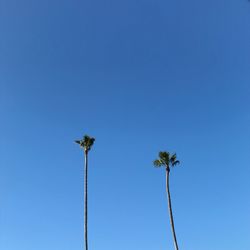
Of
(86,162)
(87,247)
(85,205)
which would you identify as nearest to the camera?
(87,247)

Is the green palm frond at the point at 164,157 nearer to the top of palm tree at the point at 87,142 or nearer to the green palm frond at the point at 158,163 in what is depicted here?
the green palm frond at the point at 158,163

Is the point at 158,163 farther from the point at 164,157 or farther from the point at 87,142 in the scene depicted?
the point at 87,142

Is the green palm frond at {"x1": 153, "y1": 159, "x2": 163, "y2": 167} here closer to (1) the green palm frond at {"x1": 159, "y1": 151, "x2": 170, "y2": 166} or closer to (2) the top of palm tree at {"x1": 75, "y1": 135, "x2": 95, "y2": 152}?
(1) the green palm frond at {"x1": 159, "y1": 151, "x2": 170, "y2": 166}

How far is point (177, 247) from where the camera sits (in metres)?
47.4

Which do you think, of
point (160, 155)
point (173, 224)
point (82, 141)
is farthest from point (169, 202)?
point (82, 141)

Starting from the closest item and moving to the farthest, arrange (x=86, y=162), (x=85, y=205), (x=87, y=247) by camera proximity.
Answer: (x=87, y=247) → (x=85, y=205) → (x=86, y=162)

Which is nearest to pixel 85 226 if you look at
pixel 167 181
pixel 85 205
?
pixel 85 205

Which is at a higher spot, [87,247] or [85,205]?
[85,205]

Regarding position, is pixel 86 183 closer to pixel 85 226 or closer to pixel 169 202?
pixel 85 226

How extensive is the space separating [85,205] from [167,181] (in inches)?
441

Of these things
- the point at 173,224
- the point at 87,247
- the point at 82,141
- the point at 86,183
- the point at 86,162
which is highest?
the point at 82,141

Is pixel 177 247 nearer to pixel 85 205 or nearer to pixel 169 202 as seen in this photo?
pixel 169 202

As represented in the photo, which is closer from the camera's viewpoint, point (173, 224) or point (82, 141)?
point (173, 224)

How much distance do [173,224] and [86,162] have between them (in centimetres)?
1313
